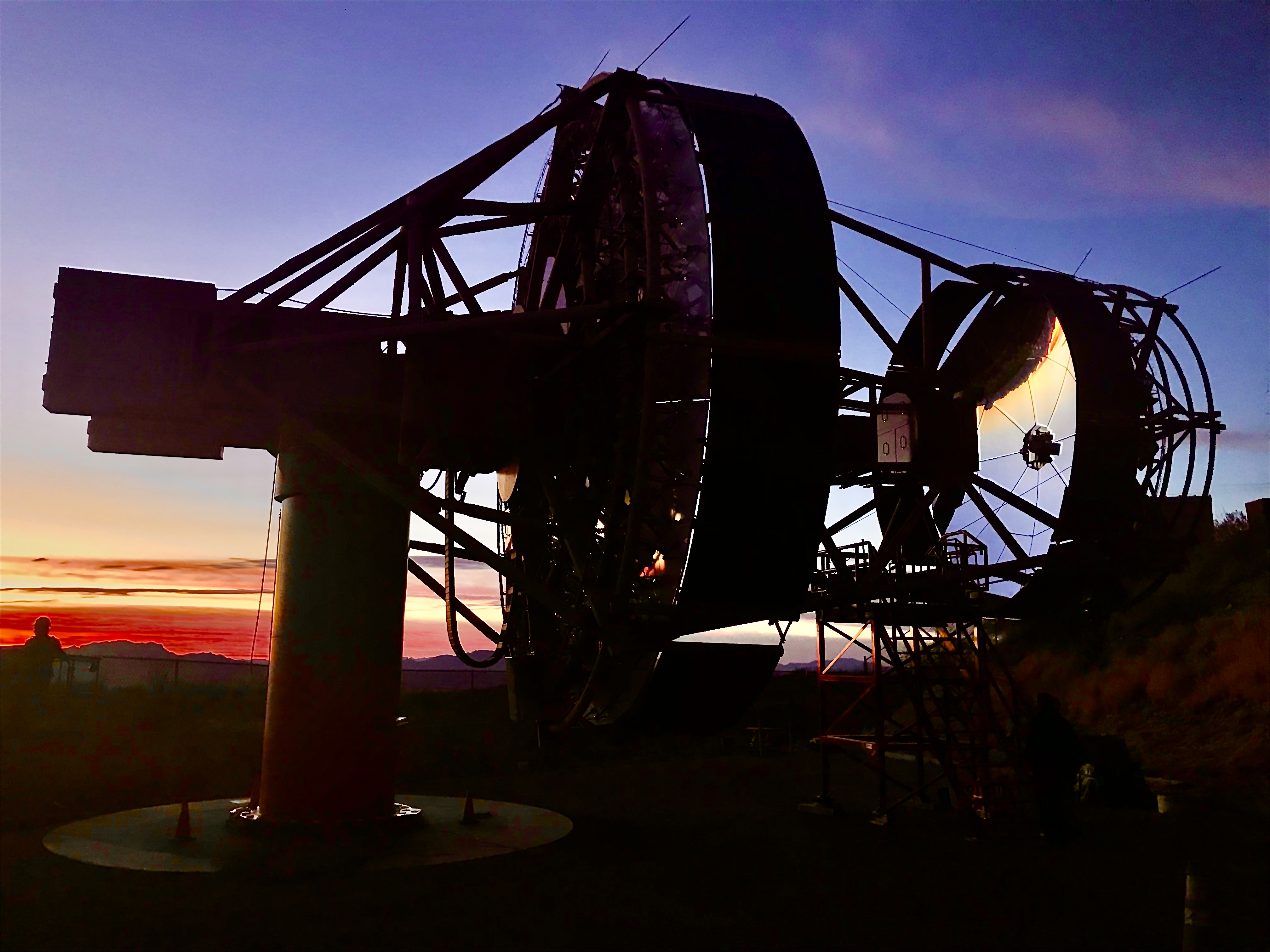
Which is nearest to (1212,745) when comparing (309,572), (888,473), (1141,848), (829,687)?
(1141,848)

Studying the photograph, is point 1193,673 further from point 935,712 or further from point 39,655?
point 39,655

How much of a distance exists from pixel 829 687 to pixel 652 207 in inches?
1313

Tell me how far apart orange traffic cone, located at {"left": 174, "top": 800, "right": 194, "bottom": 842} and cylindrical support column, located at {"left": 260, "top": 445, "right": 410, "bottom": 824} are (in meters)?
0.95

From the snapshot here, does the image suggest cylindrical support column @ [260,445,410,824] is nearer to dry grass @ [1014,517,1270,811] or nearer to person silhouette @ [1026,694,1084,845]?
person silhouette @ [1026,694,1084,845]

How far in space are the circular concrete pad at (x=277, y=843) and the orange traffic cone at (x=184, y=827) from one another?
107 mm

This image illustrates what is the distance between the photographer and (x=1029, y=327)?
1998cm

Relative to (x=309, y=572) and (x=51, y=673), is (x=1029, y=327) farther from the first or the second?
(x=51, y=673)

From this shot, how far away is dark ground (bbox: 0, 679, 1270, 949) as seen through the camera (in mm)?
9812

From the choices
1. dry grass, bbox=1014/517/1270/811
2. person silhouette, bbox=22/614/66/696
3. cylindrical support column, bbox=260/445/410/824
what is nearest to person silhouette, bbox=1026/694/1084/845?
dry grass, bbox=1014/517/1270/811

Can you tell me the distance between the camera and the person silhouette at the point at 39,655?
2455 cm

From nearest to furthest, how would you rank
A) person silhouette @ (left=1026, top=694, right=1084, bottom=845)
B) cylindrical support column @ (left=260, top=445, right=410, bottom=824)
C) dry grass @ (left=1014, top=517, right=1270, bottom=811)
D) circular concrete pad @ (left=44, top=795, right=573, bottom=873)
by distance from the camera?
circular concrete pad @ (left=44, top=795, right=573, bottom=873), cylindrical support column @ (left=260, top=445, right=410, bottom=824), person silhouette @ (left=1026, top=694, right=1084, bottom=845), dry grass @ (left=1014, top=517, right=1270, bottom=811)

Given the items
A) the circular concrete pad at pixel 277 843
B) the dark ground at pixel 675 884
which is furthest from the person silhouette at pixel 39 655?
the circular concrete pad at pixel 277 843

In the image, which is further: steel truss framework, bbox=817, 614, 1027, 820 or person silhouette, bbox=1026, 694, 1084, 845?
steel truss framework, bbox=817, 614, 1027, 820

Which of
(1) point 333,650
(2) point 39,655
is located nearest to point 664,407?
(1) point 333,650
